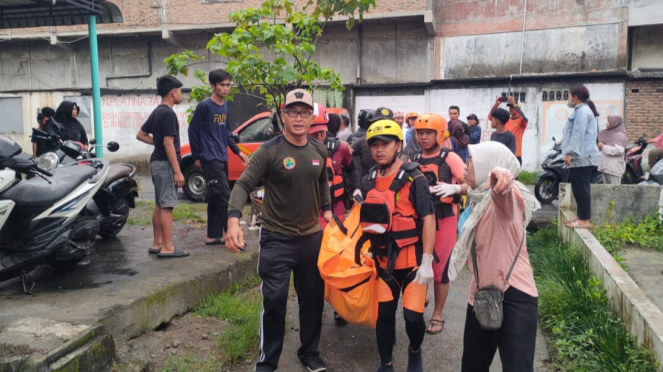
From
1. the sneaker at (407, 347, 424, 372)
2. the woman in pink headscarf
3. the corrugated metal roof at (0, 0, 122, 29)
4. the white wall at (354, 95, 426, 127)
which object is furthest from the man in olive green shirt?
the white wall at (354, 95, 426, 127)

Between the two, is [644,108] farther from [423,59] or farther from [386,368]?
[386,368]

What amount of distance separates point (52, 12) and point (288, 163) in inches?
264

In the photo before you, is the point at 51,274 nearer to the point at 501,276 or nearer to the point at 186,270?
the point at 186,270

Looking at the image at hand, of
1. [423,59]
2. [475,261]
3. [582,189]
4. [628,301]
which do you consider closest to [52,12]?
[475,261]

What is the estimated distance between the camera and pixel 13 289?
4258mm

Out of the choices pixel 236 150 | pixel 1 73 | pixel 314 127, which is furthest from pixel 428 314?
pixel 1 73

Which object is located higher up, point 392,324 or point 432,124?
point 432,124

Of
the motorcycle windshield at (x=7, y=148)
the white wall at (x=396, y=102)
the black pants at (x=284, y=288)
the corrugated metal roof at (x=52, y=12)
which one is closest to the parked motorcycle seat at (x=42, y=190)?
the motorcycle windshield at (x=7, y=148)

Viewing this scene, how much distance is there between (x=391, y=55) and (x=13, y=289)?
14987 millimetres

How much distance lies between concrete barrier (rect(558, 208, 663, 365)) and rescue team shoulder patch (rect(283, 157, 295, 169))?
249 cm

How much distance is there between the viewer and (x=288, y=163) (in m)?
3.62

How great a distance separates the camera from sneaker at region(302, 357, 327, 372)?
3.73 metres

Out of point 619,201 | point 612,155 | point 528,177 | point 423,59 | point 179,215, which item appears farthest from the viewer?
point 423,59

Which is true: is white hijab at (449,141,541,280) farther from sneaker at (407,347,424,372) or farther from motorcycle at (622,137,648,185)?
motorcycle at (622,137,648,185)
